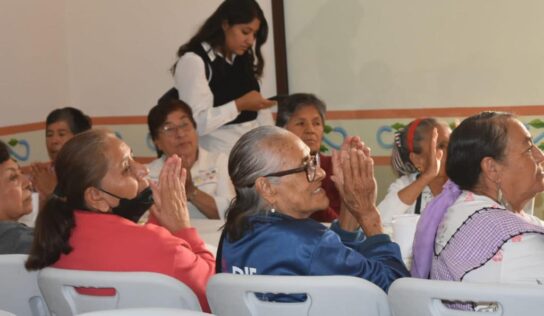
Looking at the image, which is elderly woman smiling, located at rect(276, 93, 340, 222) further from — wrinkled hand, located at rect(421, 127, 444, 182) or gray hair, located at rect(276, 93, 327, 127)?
wrinkled hand, located at rect(421, 127, 444, 182)

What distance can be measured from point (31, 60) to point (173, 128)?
2.21 meters

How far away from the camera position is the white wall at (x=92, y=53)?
632cm

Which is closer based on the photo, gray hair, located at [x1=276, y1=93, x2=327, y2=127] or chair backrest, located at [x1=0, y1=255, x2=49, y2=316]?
chair backrest, located at [x1=0, y1=255, x2=49, y2=316]

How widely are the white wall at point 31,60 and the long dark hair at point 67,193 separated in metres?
3.49

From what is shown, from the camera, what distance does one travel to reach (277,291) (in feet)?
7.60

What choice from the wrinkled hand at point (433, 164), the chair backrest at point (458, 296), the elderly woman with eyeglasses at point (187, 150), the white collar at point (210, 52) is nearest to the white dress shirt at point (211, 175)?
the elderly woman with eyeglasses at point (187, 150)

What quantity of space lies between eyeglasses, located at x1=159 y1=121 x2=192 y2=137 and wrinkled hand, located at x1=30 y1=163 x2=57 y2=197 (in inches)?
24.1

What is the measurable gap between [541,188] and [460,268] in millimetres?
522

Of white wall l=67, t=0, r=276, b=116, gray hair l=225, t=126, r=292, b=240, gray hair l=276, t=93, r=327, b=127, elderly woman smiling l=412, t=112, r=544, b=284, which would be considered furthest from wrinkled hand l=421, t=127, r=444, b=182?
white wall l=67, t=0, r=276, b=116

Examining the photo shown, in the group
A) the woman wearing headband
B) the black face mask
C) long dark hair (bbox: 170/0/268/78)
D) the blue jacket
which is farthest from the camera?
long dark hair (bbox: 170/0/268/78)

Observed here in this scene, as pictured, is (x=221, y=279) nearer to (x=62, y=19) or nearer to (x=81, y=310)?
(x=81, y=310)

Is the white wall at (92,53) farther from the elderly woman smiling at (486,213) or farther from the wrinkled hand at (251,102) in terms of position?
the elderly woman smiling at (486,213)

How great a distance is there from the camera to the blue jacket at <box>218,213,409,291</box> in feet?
8.11

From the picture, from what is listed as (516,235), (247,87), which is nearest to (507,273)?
(516,235)
